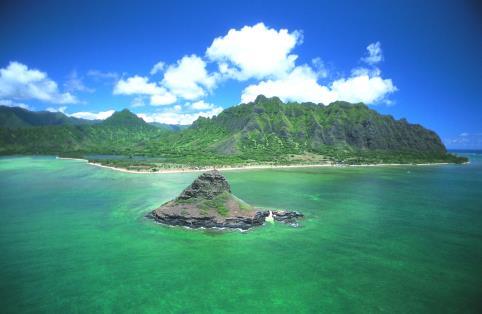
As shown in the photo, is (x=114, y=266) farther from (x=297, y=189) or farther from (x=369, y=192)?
(x=369, y=192)

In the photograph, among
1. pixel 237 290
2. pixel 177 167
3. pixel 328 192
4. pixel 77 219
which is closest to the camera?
pixel 237 290

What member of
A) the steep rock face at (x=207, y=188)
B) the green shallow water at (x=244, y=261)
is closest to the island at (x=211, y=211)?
the steep rock face at (x=207, y=188)

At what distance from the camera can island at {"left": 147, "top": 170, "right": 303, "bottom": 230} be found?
192ft

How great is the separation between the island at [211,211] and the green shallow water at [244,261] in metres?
2.72

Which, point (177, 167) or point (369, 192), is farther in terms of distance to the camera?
point (177, 167)

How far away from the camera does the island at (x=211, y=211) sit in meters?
58.6

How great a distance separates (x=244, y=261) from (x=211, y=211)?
17967 millimetres

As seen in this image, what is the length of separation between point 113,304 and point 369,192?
3425 inches

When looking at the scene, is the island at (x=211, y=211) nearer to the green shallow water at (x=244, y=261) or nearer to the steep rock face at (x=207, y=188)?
the steep rock face at (x=207, y=188)

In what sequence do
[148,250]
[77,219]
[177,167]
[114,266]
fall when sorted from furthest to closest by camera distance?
[177,167]
[77,219]
[148,250]
[114,266]

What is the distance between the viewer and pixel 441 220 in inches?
2660

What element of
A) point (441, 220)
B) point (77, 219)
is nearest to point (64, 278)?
point (77, 219)

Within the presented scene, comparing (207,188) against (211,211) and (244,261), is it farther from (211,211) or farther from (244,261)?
(244,261)

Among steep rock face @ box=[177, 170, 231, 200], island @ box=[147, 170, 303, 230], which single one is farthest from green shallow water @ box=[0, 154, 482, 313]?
steep rock face @ box=[177, 170, 231, 200]
